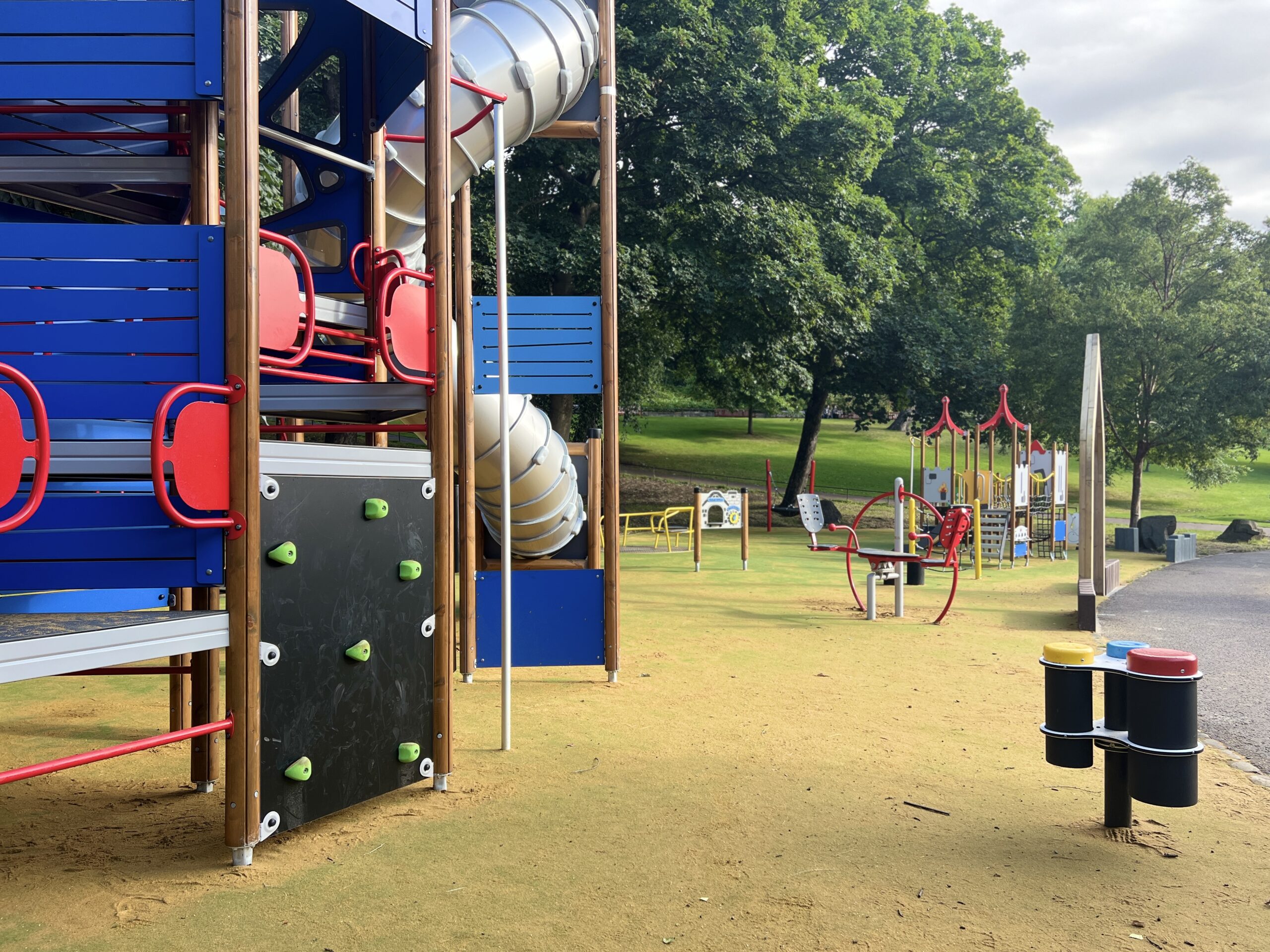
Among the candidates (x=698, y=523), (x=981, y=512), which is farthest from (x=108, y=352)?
(x=981, y=512)

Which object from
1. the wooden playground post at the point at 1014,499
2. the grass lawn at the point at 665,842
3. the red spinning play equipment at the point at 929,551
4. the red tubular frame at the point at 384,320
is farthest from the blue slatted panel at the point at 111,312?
the wooden playground post at the point at 1014,499

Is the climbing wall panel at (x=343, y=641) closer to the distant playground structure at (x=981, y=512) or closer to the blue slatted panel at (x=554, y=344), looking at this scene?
the blue slatted panel at (x=554, y=344)

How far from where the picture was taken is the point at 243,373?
3576mm

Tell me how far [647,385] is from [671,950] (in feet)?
80.8

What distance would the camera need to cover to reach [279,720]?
3.79 meters

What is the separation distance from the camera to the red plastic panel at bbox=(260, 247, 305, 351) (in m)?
4.08

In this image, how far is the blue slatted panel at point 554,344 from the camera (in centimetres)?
719

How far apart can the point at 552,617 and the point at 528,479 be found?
1005 mm

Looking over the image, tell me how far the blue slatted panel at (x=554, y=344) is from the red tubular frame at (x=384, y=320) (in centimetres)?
261

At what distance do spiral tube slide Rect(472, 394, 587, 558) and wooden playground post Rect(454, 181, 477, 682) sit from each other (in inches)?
3.5

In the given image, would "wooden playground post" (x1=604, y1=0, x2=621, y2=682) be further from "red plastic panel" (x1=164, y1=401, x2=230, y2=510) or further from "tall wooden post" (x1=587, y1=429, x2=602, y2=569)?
"red plastic panel" (x1=164, y1=401, x2=230, y2=510)

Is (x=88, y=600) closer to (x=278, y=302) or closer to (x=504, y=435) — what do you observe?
(x=278, y=302)

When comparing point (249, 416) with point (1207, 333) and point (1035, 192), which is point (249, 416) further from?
point (1035, 192)

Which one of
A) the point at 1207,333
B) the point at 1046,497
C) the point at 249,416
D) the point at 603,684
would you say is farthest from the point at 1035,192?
the point at 249,416
